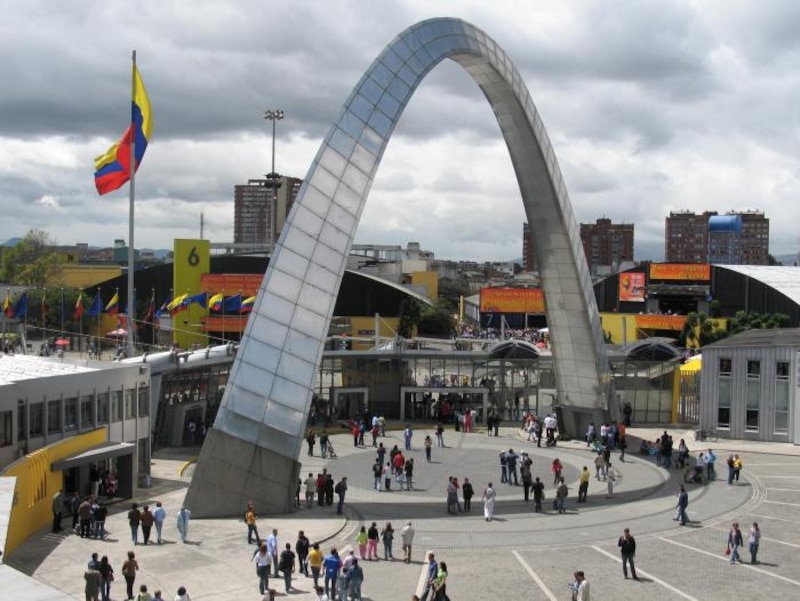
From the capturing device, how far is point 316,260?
2911 centimetres

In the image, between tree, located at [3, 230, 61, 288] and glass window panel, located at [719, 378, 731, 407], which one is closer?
glass window panel, located at [719, 378, 731, 407]

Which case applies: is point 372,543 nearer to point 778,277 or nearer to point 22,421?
point 22,421

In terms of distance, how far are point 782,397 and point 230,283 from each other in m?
61.4

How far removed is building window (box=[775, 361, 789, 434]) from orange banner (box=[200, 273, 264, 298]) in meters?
58.9

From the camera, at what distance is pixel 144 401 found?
33.2 meters

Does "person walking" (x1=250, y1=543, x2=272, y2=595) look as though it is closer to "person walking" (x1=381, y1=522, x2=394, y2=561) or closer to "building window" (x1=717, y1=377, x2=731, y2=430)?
"person walking" (x1=381, y1=522, x2=394, y2=561)

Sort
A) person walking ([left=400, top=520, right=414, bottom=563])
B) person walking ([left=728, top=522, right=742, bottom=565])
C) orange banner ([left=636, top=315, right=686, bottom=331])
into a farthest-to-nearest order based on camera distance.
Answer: orange banner ([left=636, top=315, right=686, bottom=331])
person walking ([left=728, top=522, right=742, bottom=565])
person walking ([left=400, top=520, right=414, bottom=563])

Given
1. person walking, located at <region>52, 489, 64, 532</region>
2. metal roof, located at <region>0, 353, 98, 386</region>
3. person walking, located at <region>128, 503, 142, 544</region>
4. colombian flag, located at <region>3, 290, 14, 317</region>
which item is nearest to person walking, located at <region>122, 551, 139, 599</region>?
person walking, located at <region>128, 503, 142, 544</region>

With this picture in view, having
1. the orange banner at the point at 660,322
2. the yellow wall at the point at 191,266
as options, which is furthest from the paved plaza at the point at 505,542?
the orange banner at the point at 660,322

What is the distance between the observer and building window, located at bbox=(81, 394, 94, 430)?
29219 millimetres

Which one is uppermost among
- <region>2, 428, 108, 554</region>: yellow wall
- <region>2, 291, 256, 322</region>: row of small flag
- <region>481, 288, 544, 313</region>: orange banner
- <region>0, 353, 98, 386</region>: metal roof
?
<region>481, 288, 544, 313</region>: orange banner

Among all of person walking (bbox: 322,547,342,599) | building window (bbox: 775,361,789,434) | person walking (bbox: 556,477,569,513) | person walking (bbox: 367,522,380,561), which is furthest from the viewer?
building window (bbox: 775,361,789,434)

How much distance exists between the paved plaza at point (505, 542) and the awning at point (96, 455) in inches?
63.8

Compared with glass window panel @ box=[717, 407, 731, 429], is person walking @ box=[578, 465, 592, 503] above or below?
below
